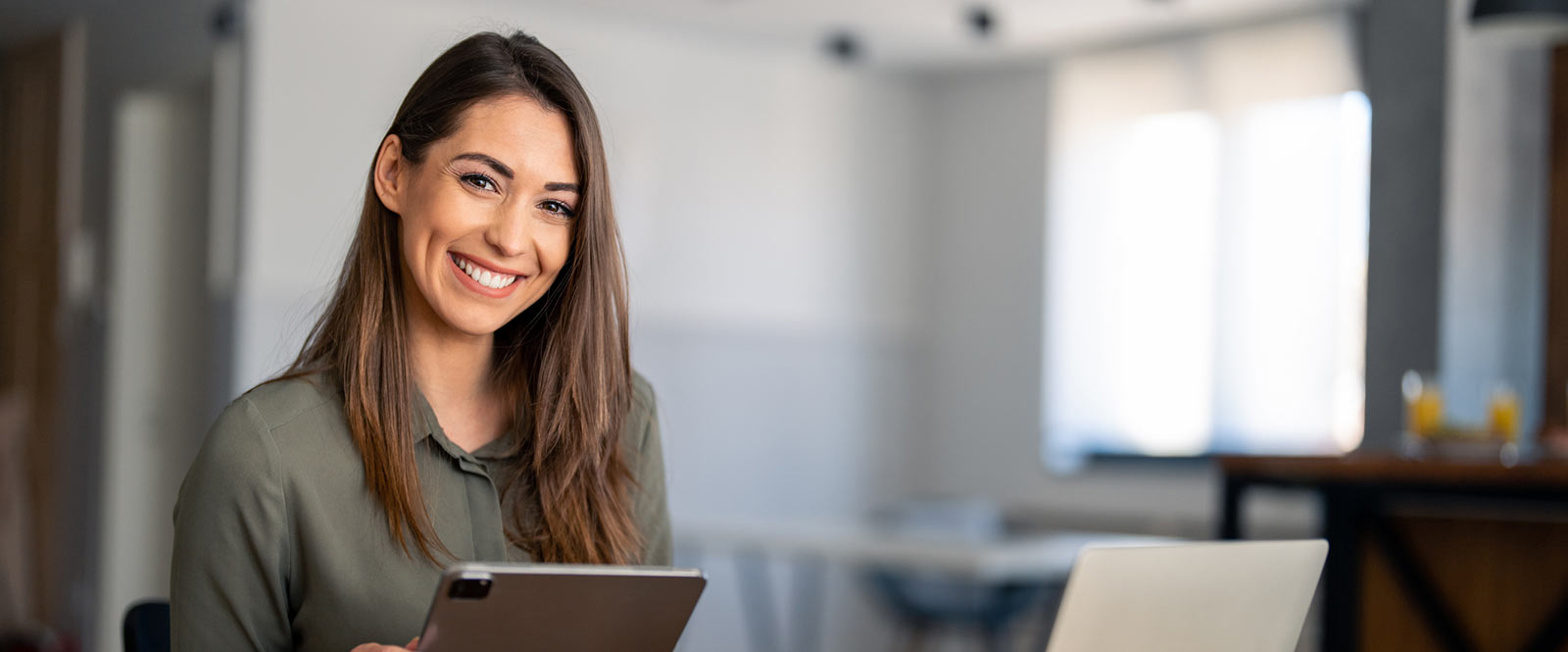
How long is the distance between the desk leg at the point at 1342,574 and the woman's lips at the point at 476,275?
2391mm

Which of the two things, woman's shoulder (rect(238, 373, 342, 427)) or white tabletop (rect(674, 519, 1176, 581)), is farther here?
white tabletop (rect(674, 519, 1176, 581))

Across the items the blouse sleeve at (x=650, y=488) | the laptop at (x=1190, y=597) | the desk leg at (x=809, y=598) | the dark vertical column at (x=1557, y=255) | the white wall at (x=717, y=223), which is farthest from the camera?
the desk leg at (x=809, y=598)

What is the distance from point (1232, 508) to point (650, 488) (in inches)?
84.0

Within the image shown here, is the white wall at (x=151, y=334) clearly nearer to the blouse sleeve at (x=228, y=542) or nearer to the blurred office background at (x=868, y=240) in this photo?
the blurred office background at (x=868, y=240)

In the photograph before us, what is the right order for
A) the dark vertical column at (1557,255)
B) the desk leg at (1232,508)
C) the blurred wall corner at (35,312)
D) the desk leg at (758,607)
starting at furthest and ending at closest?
the desk leg at (758,607)
the blurred wall corner at (35,312)
the dark vertical column at (1557,255)
the desk leg at (1232,508)

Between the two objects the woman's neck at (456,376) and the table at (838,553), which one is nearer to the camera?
the woman's neck at (456,376)

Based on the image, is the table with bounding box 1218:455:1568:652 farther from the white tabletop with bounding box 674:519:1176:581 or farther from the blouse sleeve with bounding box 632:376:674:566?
the blouse sleeve with bounding box 632:376:674:566

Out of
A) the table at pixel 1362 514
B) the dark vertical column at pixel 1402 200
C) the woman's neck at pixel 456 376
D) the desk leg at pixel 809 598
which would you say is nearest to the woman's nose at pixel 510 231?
the woman's neck at pixel 456 376

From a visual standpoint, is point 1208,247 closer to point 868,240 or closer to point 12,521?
point 868,240

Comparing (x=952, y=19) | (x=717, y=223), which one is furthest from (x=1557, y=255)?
(x=717, y=223)

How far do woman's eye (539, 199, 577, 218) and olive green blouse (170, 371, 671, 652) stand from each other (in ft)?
0.76

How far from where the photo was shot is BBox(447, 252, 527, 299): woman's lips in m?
1.49

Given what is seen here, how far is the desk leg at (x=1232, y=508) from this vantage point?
11.4ft

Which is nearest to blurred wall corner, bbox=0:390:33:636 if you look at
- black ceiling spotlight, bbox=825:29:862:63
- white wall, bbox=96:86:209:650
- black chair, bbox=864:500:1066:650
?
white wall, bbox=96:86:209:650
